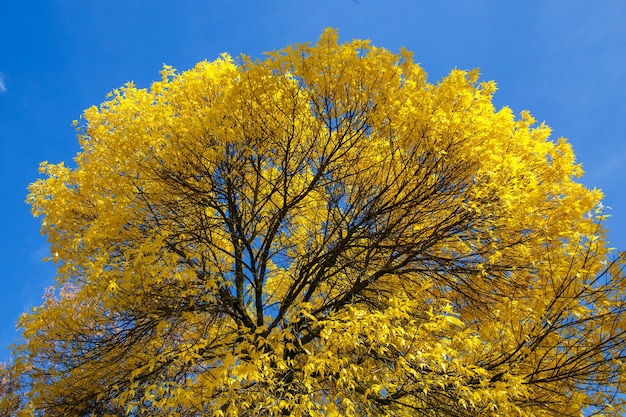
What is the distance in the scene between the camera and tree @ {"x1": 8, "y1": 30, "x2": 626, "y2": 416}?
13.9 feet

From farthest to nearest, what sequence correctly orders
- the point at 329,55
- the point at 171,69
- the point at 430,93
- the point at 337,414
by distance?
the point at 171,69 < the point at 430,93 < the point at 329,55 < the point at 337,414

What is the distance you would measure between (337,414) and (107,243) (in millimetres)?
3841

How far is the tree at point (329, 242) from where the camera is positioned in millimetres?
4230

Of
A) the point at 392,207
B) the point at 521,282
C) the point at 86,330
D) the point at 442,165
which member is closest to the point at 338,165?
the point at 392,207

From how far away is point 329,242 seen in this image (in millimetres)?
5871

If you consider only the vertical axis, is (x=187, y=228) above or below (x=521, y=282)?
above

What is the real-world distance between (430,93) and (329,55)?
1.39 m

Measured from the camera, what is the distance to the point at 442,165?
5207 mm

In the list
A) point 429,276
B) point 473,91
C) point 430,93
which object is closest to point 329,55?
point 430,93

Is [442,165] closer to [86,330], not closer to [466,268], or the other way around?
[466,268]

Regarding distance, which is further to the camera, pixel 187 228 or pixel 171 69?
pixel 171 69

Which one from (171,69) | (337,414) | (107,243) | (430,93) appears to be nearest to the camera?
(337,414)

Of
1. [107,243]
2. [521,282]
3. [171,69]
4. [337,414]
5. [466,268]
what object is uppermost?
[171,69]

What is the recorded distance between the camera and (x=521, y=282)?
18.7 ft
